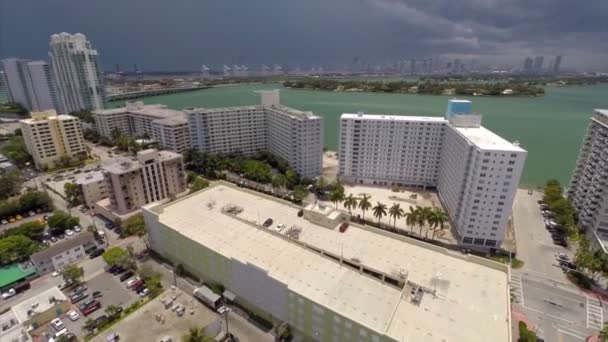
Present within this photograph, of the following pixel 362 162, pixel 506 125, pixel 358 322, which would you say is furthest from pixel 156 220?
pixel 506 125

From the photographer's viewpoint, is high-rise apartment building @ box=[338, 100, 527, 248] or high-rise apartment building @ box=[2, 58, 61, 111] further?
high-rise apartment building @ box=[2, 58, 61, 111]

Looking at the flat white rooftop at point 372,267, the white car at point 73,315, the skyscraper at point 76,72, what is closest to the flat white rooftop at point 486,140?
the flat white rooftop at point 372,267

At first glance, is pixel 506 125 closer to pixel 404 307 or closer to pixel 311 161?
pixel 311 161

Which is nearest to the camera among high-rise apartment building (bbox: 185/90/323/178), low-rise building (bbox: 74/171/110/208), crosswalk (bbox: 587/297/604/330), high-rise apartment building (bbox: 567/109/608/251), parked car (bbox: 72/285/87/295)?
crosswalk (bbox: 587/297/604/330)

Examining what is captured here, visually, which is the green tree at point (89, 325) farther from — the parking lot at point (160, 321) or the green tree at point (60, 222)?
the green tree at point (60, 222)

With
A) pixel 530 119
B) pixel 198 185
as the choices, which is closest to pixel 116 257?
pixel 198 185

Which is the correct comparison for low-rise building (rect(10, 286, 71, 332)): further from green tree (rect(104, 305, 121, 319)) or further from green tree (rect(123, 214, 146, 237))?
green tree (rect(123, 214, 146, 237))

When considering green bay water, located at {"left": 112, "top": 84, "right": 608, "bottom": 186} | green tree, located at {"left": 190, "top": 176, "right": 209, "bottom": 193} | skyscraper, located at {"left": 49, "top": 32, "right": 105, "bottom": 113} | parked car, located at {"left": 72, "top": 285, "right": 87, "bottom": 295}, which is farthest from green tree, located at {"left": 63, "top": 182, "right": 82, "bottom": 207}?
skyscraper, located at {"left": 49, "top": 32, "right": 105, "bottom": 113}
